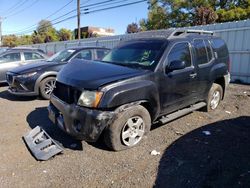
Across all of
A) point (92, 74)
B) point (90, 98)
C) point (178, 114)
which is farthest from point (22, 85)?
point (178, 114)

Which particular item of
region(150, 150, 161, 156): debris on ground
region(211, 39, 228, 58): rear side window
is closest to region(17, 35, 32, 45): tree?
region(211, 39, 228, 58): rear side window

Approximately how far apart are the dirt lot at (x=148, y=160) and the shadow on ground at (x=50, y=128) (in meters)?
0.02

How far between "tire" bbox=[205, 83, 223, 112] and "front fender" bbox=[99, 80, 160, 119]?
2.18 metres

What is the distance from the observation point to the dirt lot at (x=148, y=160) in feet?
11.3

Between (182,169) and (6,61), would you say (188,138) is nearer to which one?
(182,169)

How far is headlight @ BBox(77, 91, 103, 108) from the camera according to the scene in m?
3.91

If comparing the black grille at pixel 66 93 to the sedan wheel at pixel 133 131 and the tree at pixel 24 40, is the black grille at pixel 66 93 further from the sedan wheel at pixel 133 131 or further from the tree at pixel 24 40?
the tree at pixel 24 40

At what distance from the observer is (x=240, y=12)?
30.4 m

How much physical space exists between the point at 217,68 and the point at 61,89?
3778 mm

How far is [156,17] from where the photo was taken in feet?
128

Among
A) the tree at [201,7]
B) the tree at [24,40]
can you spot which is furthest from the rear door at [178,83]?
the tree at [24,40]

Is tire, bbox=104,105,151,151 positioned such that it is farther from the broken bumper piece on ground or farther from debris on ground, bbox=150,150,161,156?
the broken bumper piece on ground

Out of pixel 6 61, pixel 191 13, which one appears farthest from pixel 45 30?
pixel 6 61

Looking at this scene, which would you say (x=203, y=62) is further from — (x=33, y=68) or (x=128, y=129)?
(x=33, y=68)
